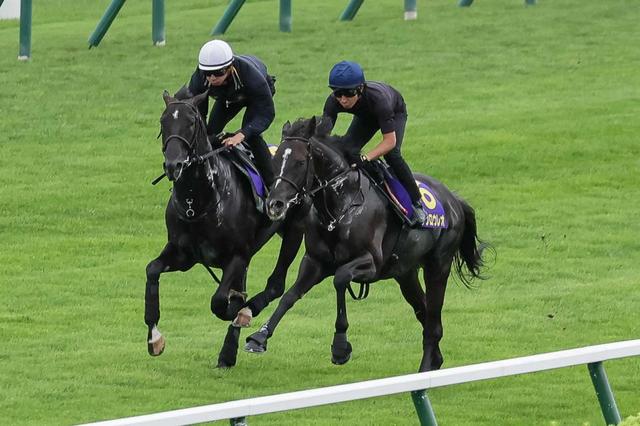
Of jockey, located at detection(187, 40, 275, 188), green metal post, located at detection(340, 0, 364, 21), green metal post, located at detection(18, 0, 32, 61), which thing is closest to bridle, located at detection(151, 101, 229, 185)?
jockey, located at detection(187, 40, 275, 188)

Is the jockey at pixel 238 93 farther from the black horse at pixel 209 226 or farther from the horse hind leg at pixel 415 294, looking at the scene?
the horse hind leg at pixel 415 294

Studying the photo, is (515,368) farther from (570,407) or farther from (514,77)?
(514,77)

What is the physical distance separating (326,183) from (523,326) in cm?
304

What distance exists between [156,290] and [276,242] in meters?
5.85

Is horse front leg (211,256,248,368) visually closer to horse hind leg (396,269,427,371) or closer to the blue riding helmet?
horse hind leg (396,269,427,371)

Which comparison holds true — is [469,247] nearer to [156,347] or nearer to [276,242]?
[156,347]

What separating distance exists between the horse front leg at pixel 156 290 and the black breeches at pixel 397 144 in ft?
5.11

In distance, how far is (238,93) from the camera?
12.7 meters

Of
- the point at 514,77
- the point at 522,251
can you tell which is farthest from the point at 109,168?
the point at 514,77

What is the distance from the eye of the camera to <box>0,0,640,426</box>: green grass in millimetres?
11938

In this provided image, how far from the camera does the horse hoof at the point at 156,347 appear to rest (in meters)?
12.1

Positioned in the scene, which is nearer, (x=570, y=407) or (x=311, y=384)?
(x=570, y=407)

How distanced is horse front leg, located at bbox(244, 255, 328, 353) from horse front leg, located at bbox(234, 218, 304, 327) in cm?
52

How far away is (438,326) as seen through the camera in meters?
12.9
